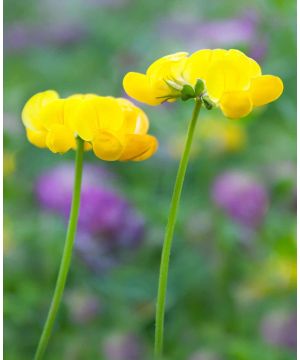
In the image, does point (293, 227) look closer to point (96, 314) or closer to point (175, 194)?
point (96, 314)

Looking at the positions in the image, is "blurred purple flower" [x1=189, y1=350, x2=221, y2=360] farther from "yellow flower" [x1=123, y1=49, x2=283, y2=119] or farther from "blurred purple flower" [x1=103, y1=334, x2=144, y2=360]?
"yellow flower" [x1=123, y1=49, x2=283, y2=119]

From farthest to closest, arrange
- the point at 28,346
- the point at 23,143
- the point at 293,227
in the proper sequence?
the point at 23,143 → the point at 293,227 → the point at 28,346

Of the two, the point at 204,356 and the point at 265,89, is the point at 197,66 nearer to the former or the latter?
the point at 265,89

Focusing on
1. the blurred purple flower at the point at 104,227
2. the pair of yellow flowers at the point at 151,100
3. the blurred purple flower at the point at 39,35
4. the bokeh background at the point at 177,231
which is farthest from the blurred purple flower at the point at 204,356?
the blurred purple flower at the point at 39,35

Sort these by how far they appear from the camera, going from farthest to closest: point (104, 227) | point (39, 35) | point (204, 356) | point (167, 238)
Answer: point (39, 35) → point (104, 227) → point (204, 356) → point (167, 238)

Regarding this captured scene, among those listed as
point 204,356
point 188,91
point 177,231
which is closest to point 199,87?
point 188,91

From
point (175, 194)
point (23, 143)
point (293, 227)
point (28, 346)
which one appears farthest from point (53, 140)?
point (23, 143)
